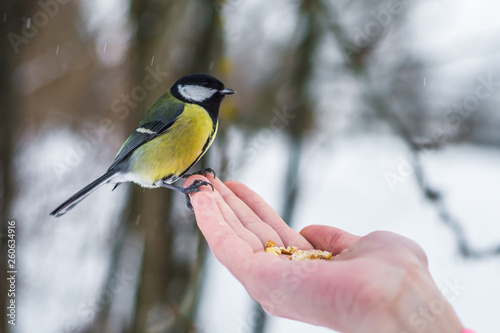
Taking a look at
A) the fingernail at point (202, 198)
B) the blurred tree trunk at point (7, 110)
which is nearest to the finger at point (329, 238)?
the fingernail at point (202, 198)

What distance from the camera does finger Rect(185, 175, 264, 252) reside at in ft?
4.46

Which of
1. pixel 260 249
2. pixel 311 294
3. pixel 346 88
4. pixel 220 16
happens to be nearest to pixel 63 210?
pixel 260 249

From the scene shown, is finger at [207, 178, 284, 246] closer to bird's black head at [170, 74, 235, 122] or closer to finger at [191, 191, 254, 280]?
finger at [191, 191, 254, 280]

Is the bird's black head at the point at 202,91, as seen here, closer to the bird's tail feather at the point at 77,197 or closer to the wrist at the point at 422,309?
the bird's tail feather at the point at 77,197

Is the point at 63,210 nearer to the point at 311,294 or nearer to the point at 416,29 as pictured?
the point at 311,294

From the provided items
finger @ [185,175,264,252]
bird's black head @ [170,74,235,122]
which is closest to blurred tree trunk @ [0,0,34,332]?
bird's black head @ [170,74,235,122]

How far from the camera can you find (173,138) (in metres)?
1.72

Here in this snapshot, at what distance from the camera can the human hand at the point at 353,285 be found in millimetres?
1036

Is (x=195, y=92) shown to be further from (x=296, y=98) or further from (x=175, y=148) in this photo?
(x=296, y=98)

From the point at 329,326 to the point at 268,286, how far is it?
20 centimetres

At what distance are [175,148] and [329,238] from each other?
70 centimetres

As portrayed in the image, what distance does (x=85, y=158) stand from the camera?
2.59m

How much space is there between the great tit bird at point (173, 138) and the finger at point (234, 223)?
0.20 feet

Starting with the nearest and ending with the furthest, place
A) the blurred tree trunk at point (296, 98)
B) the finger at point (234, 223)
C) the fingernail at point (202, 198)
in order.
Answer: the finger at point (234, 223), the fingernail at point (202, 198), the blurred tree trunk at point (296, 98)
